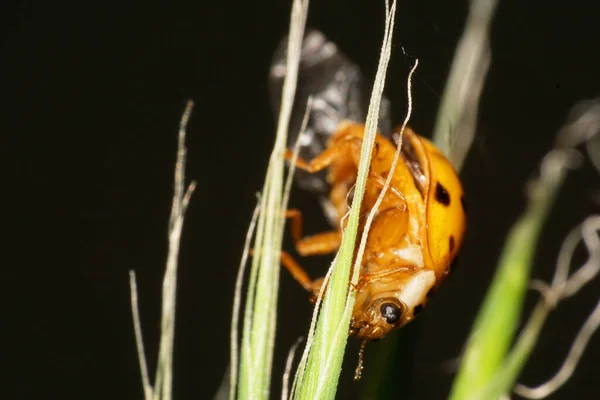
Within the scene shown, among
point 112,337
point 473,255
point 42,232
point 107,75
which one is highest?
point 107,75

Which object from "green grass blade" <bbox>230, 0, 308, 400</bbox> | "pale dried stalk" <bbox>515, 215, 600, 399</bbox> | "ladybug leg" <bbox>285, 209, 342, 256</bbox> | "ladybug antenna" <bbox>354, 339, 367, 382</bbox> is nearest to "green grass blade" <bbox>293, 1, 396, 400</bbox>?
"green grass blade" <bbox>230, 0, 308, 400</bbox>

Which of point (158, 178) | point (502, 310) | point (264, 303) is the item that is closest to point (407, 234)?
point (502, 310)

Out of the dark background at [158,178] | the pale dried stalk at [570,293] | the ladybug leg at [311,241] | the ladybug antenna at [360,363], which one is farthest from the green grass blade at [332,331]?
the dark background at [158,178]

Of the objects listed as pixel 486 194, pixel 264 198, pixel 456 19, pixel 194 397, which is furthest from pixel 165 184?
pixel 264 198

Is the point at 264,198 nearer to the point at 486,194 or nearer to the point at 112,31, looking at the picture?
the point at 486,194

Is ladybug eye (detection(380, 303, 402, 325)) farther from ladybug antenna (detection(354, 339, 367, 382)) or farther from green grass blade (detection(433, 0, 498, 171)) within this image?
green grass blade (detection(433, 0, 498, 171))

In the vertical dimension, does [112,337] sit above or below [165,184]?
below

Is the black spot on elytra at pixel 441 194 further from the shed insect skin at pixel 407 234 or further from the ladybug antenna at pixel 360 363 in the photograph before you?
the ladybug antenna at pixel 360 363
